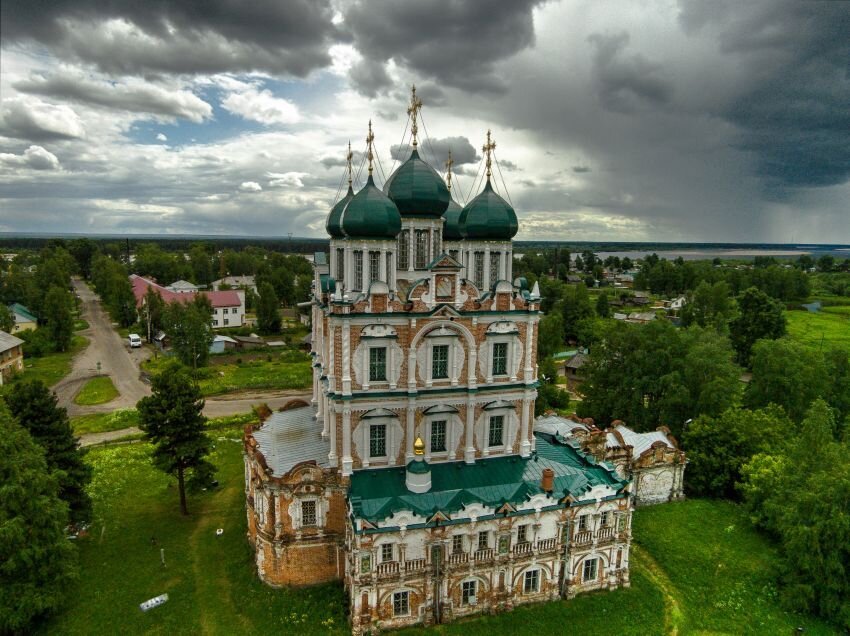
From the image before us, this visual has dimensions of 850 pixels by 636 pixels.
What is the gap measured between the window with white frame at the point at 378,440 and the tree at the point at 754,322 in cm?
4670

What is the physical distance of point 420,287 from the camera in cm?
2062

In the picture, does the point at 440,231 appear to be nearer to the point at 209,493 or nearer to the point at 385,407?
the point at 385,407

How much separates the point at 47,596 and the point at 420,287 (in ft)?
53.0

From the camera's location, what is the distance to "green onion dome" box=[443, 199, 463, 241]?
24020 millimetres

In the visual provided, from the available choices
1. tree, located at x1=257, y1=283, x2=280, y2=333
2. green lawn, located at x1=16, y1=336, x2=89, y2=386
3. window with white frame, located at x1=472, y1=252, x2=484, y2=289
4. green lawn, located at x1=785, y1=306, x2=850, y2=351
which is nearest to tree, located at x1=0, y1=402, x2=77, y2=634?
window with white frame, located at x1=472, y1=252, x2=484, y2=289

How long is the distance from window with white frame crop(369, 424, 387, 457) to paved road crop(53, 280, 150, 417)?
98.1 ft

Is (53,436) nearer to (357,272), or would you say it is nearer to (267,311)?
(357,272)

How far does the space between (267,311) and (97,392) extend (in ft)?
89.1

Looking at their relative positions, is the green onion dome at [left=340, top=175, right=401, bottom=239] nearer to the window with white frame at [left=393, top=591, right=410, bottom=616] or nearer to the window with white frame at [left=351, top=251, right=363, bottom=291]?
the window with white frame at [left=351, top=251, right=363, bottom=291]

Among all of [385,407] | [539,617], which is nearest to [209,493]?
[385,407]

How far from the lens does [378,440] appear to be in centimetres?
2122

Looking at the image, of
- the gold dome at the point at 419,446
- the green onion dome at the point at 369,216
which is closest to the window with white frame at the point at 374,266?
the green onion dome at the point at 369,216

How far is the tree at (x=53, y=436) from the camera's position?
73.3ft

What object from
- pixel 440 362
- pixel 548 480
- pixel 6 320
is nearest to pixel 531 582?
pixel 548 480
